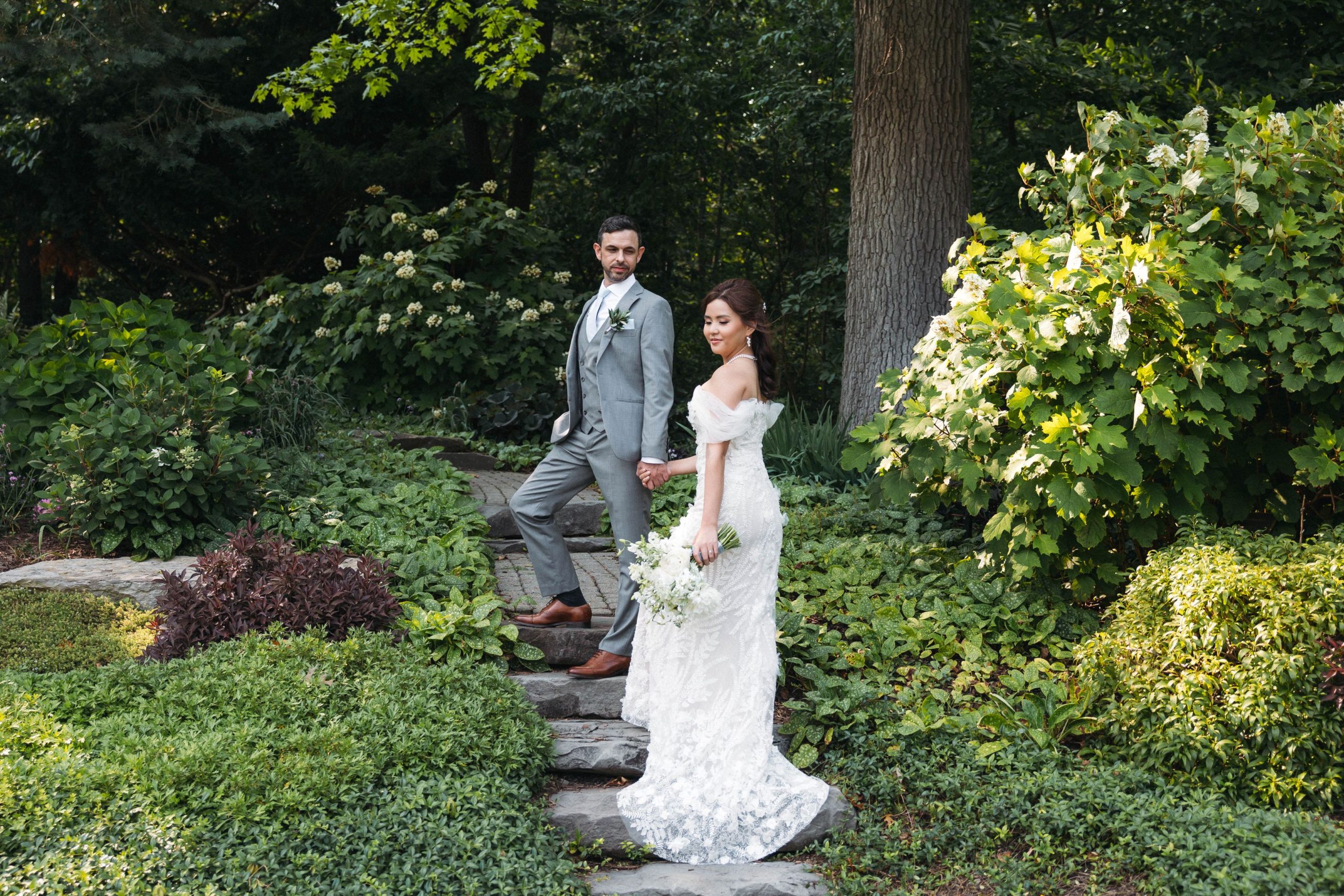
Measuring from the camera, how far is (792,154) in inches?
546

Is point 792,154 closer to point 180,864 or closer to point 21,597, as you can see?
point 21,597

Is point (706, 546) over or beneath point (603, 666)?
over

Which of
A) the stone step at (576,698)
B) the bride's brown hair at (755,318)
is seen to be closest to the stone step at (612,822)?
the stone step at (576,698)

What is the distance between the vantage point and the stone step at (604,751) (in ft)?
13.9

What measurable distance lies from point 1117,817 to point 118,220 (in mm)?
12283

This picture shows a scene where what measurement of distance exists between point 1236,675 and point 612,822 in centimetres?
228

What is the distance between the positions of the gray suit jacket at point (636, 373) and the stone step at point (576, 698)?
101 centimetres

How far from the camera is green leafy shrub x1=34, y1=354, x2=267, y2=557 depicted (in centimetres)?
560

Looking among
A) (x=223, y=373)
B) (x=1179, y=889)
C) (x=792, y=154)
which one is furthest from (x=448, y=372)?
(x=1179, y=889)

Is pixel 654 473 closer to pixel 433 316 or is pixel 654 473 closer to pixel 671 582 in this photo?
pixel 671 582

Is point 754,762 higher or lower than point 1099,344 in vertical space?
lower

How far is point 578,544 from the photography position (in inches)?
270

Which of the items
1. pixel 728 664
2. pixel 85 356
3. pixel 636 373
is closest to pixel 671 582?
pixel 728 664

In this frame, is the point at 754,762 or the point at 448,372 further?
the point at 448,372
